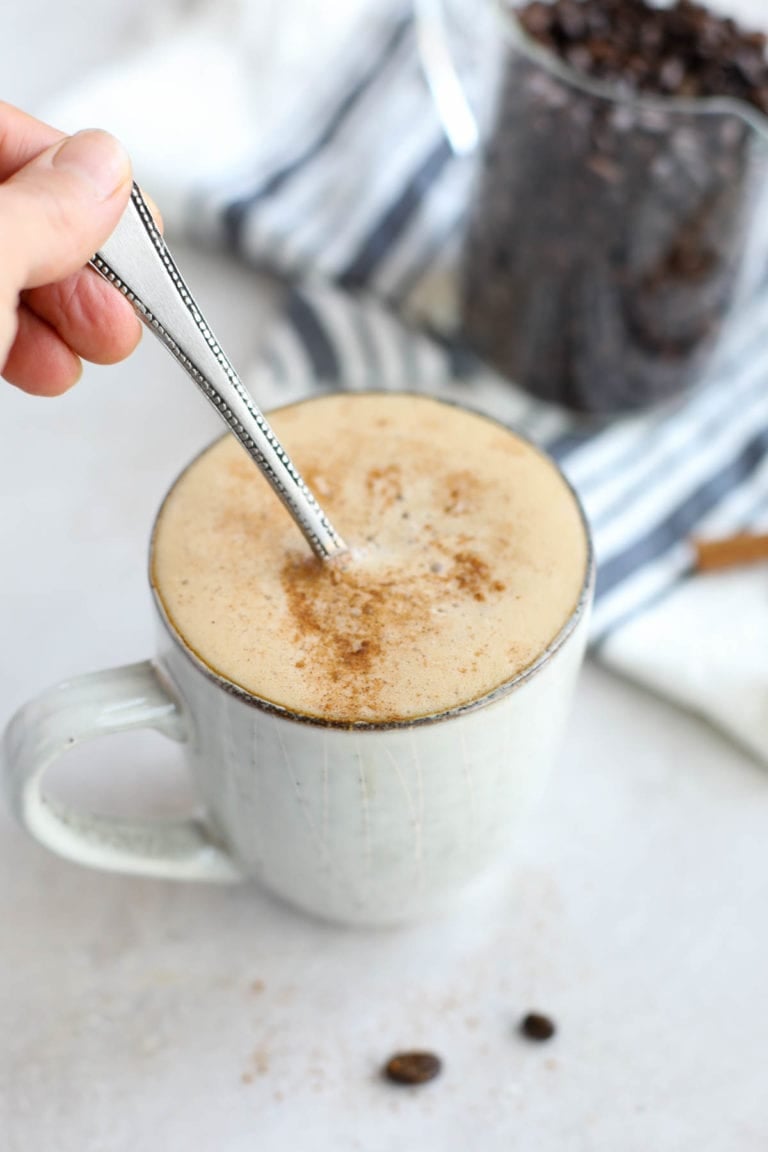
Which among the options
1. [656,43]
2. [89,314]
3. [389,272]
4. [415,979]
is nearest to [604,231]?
[656,43]

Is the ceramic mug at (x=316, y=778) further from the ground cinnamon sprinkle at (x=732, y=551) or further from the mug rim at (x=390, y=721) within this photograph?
the ground cinnamon sprinkle at (x=732, y=551)

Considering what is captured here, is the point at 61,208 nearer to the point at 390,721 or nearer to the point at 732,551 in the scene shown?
the point at 390,721

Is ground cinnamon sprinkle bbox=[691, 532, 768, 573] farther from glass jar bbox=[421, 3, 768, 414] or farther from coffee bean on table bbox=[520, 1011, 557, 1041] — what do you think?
coffee bean on table bbox=[520, 1011, 557, 1041]

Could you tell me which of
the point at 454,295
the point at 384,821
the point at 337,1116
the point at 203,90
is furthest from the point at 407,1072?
the point at 203,90

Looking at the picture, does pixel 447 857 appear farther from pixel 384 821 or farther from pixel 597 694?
pixel 597 694

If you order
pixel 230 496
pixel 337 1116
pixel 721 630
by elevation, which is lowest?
pixel 337 1116

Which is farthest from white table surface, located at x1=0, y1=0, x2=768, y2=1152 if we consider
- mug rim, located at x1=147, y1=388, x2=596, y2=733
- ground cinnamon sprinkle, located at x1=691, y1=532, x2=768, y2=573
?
mug rim, located at x1=147, y1=388, x2=596, y2=733
